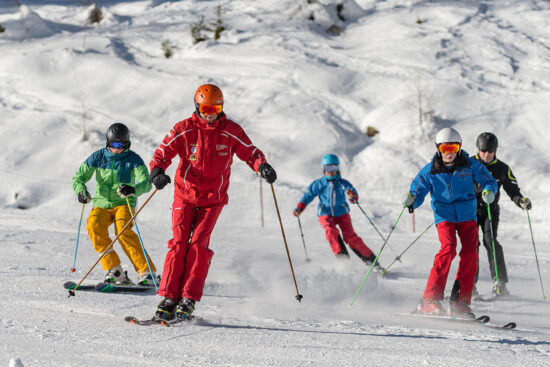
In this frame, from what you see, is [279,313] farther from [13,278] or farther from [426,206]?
[426,206]

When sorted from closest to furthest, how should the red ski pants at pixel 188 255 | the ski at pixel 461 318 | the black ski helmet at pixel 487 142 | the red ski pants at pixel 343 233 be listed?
the red ski pants at pixel 188 255 → the ski at pixel 461 318 → the black ski helmet at pixel 487 142 → the red ski pants at pixel 343 233

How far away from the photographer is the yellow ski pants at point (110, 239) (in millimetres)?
5562

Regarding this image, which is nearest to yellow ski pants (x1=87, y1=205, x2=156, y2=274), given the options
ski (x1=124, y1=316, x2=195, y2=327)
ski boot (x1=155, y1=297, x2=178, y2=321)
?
ski boot (x1=155, y1=297, x2=178, y2=321)

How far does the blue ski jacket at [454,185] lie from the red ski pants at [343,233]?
247 centimetres

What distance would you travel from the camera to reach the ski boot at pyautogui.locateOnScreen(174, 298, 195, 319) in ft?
13.3

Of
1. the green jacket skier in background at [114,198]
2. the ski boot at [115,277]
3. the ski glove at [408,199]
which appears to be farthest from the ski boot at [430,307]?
the ski boot at [115,277]

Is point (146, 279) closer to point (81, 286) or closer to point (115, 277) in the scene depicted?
point (115, 277)

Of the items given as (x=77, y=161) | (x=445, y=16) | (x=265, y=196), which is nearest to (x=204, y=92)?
(x=265, y=196)

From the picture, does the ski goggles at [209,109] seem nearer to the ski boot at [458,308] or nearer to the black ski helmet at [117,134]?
the black ski helmet at [117,134]

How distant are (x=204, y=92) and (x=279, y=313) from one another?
1829mm

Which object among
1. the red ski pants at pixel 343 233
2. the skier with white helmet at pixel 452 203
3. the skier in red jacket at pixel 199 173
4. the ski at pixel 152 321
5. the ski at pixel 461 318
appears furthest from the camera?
the red ski pants at pixel 343 233

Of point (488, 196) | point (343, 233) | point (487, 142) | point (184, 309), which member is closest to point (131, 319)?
point (184, 309)

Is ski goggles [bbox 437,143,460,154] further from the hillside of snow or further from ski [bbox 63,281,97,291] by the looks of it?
ski [bbox 63,281,97,291]

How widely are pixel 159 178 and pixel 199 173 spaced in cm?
37
